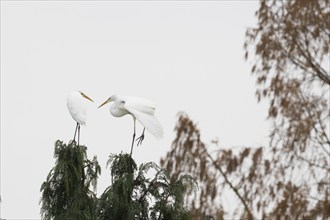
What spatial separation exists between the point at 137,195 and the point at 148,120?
908mm

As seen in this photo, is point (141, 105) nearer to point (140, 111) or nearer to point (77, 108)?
point (140, 111)

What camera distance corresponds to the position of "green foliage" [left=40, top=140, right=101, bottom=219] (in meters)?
10.7

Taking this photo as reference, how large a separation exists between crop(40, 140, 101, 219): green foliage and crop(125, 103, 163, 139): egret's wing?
31.6 inches

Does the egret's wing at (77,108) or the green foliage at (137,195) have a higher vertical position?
the egret's wing at (77,108)

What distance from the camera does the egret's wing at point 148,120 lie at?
10055 millimetres

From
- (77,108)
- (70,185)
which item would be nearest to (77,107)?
(77,108)

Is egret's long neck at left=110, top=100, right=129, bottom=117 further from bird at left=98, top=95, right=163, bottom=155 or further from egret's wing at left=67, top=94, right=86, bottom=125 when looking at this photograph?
egret's wing at left=67, top=94, right=86, bottom=125

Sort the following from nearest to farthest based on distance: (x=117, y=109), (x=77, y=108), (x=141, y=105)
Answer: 1. (x=141, y=105)
2. (x=117, y=109)
3. (x=77, y=108)

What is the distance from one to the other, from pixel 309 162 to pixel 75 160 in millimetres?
5240

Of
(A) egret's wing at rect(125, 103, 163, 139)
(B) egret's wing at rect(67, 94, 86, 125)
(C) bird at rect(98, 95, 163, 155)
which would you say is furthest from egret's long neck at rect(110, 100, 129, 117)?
(B) egret's wing at rect(67, 94, 86, 125)

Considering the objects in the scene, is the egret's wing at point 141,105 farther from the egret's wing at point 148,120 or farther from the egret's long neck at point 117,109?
the egret's long neck at point 117,109

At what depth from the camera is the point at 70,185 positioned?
1084 cm

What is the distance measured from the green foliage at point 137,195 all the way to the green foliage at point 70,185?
0.97 ft

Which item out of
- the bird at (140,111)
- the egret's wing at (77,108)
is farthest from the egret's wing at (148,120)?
the egret's wing at (77,108)
